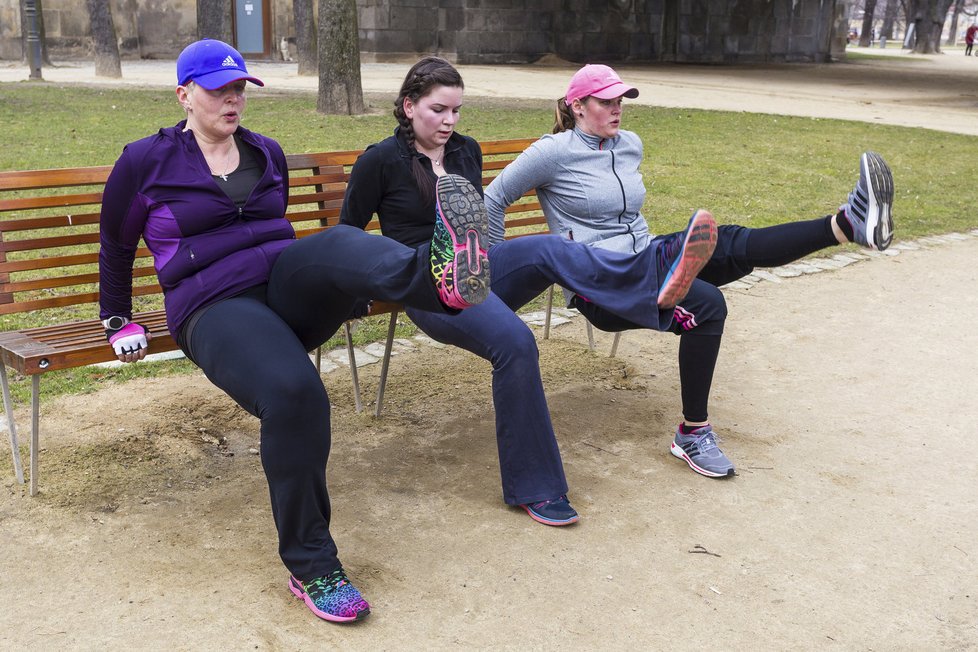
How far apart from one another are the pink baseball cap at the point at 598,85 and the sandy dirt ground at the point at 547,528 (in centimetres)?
132

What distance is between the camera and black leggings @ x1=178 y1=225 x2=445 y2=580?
2969 mm

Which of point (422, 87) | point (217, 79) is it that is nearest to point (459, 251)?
point (217, 79)

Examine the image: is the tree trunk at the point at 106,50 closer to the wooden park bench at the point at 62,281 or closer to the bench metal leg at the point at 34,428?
the wooden park bench at the point at 62,281

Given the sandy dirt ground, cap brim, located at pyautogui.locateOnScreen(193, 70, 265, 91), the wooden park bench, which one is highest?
cap brim, located at pyautogui.locateOnScreen(193, 70, 265, 91)

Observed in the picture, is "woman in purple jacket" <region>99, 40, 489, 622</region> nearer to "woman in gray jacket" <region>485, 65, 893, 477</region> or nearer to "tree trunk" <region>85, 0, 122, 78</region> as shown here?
"woman in gray jacket" <region>485, 65, 893, 477</region>

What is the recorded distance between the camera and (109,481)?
12.6 ft

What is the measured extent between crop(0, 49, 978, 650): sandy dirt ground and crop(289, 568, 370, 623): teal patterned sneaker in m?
0.04

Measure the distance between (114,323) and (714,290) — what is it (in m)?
2.07

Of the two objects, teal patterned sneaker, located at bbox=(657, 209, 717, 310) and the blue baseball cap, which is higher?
the blue baseball cap

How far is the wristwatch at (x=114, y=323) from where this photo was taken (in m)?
3.57

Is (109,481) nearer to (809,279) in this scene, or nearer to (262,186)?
(262,186)

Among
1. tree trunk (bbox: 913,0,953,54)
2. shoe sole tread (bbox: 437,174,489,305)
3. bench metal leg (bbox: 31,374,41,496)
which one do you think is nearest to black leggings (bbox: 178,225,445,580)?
shoe sole tread (bbox: 437,174,489,305)

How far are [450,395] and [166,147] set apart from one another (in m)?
1.85

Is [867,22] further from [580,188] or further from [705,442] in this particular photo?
[705,442]
